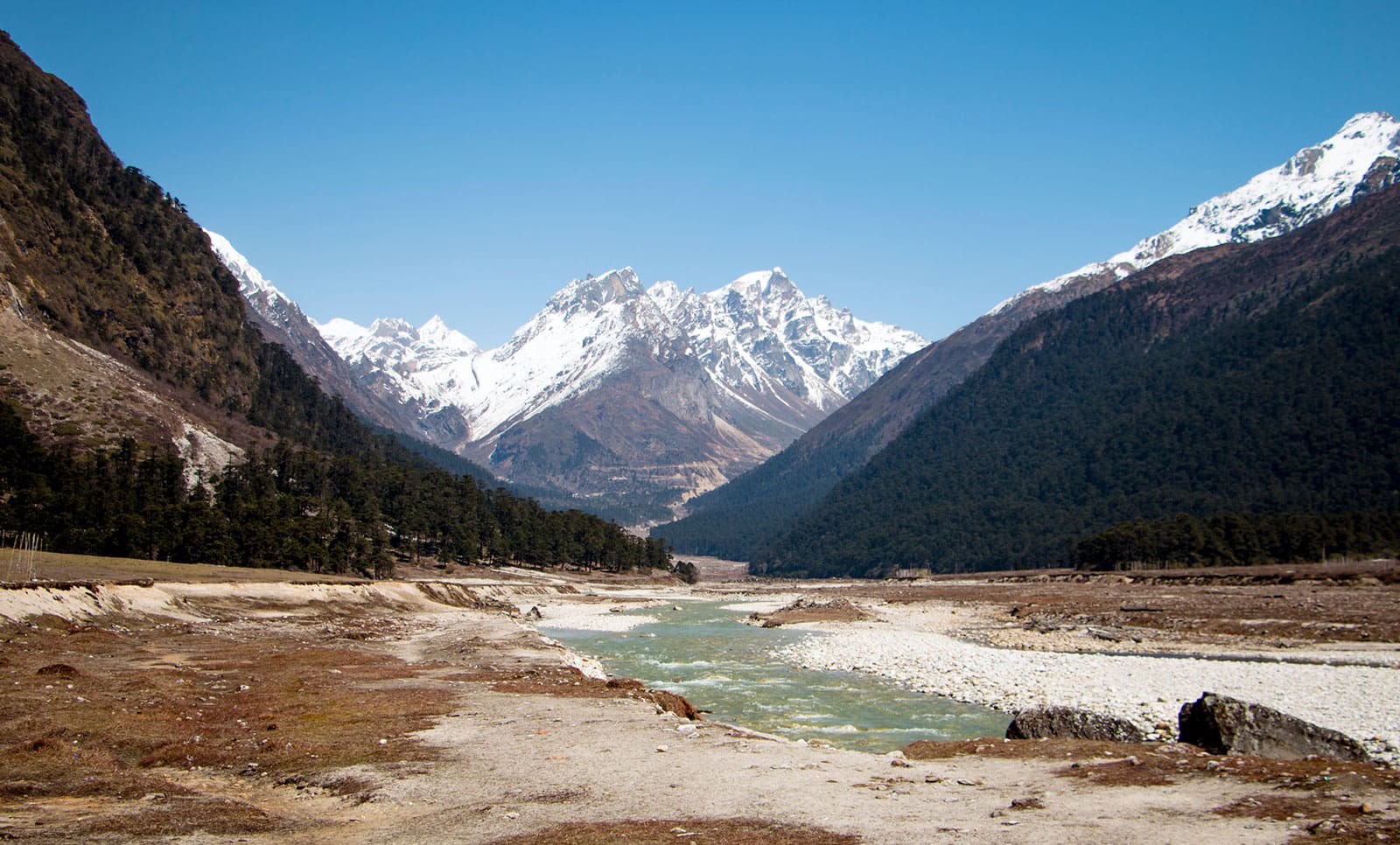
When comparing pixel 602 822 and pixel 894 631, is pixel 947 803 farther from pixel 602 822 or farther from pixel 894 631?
pixel 894 631

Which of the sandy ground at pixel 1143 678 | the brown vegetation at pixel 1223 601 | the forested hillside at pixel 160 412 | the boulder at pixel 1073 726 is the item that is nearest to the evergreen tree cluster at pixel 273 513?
the forested hillside at pixel 160 412

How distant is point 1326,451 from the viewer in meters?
168

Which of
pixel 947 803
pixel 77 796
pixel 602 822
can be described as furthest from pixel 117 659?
pixel 947 803

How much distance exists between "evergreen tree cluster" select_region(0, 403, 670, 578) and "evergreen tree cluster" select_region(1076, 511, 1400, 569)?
98627 mm

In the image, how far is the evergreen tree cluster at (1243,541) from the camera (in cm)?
12075

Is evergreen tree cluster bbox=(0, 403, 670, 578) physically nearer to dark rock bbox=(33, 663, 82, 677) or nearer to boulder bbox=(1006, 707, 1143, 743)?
dark rock bbox=(33, 663, 82, 677)

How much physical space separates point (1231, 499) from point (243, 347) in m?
215

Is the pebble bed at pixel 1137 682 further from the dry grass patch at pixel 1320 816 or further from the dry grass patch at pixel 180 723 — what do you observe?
the dry grass patch at pixel 180 723

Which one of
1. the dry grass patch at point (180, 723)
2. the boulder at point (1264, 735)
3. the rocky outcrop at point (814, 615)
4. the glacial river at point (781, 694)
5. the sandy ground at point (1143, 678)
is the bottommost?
the rocky outcrop at point (814, 615)

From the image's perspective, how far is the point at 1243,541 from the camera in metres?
133

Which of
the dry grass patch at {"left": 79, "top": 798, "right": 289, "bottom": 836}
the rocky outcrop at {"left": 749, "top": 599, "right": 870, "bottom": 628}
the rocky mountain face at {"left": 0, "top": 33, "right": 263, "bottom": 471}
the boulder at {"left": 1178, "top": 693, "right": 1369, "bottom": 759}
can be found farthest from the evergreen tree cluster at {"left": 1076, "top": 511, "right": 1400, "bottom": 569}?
the rocky mountain face at {"left": 0, "top": 33, "right": 263, "bottom": 471}

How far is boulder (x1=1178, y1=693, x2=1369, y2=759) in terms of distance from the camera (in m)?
18.1

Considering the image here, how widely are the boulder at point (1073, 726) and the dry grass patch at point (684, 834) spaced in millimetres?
11334

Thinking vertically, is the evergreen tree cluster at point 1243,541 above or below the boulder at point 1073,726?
above
